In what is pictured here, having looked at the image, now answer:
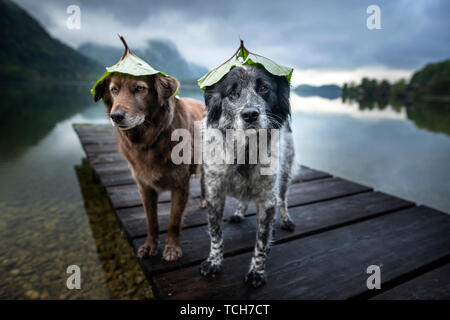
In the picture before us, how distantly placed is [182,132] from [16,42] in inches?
3875

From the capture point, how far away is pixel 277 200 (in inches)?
85.4

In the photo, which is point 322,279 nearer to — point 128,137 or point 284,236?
point 284,236

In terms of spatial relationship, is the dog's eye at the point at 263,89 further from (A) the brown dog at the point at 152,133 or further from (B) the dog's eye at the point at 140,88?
(B) the dog's eye at the point at 140,88

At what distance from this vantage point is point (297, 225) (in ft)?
9.95

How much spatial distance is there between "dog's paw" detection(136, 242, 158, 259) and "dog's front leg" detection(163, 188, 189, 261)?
114mm

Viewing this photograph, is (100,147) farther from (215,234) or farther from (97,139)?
(215,234)

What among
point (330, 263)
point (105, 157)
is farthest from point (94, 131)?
point (330, 263)

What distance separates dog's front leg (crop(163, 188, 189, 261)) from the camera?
2.43 meters

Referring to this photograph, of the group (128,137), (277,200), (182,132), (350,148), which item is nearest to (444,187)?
(350,148)

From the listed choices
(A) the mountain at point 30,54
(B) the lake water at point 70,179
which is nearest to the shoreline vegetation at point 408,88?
(B) the lake water at point 70,179

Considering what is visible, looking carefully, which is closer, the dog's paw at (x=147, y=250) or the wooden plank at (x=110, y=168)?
the dog's paw at (x=147, y=250)

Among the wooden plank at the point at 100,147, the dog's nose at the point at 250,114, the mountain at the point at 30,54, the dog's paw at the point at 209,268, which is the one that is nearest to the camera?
the dog's nose at the point at 250,114

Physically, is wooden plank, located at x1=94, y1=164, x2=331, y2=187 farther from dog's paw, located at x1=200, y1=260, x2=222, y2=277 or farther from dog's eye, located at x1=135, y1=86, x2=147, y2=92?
dog's eye, located at x1=135, y1=86, x2=147, y2=92

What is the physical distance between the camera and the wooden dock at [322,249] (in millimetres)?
2033
